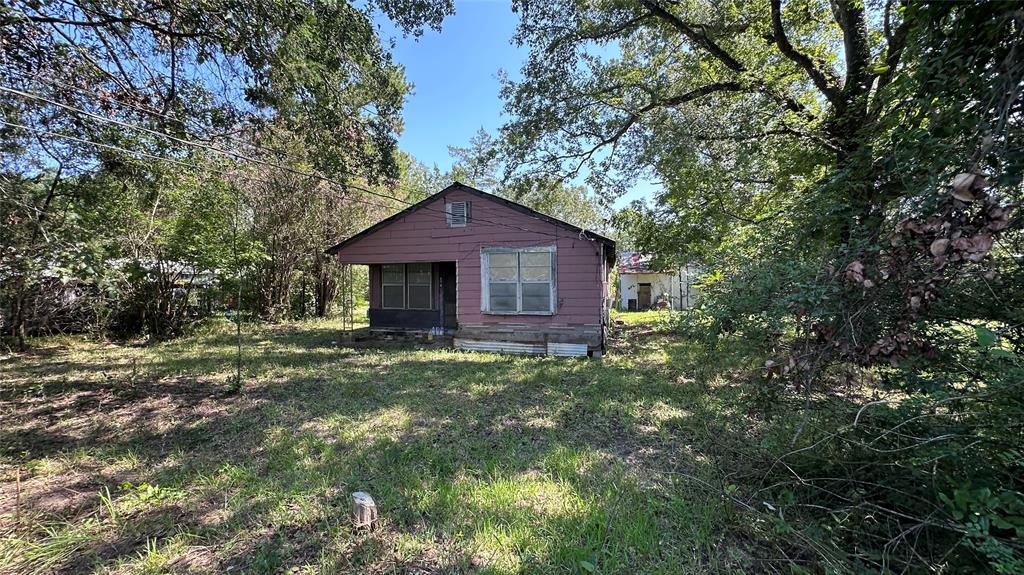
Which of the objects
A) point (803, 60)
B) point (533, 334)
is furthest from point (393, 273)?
point (803, 60)

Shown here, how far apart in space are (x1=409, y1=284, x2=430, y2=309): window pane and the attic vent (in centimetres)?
242

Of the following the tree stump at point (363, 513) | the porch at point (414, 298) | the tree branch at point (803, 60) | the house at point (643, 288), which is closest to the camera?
the tree stump at point (363, 513)

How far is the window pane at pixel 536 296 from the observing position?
8.39 m

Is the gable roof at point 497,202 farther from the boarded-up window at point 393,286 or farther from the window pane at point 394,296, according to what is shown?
the window pane at point 394,296

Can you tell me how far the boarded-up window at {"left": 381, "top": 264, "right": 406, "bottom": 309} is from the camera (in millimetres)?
10727

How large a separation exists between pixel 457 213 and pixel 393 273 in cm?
320

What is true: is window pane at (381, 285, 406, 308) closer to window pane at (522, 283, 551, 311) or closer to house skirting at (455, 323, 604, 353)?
house skirting at (455, 323, 604, 353)

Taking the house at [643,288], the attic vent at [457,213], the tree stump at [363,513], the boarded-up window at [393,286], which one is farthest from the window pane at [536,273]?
the house at [643,288]

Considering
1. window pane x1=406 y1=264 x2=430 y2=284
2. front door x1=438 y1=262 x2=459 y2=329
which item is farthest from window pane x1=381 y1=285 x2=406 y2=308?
front door x1=438 y1=262 x2=459 y2=329

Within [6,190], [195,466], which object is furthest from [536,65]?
[6,190]

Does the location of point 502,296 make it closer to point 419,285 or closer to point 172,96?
point 419,285

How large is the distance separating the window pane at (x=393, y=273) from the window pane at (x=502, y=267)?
3.26 meters

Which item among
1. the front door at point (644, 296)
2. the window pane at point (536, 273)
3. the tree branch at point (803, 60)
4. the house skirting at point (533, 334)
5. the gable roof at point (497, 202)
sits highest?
the tree branch at point (803, 60)

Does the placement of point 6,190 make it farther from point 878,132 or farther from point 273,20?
point 878,132
